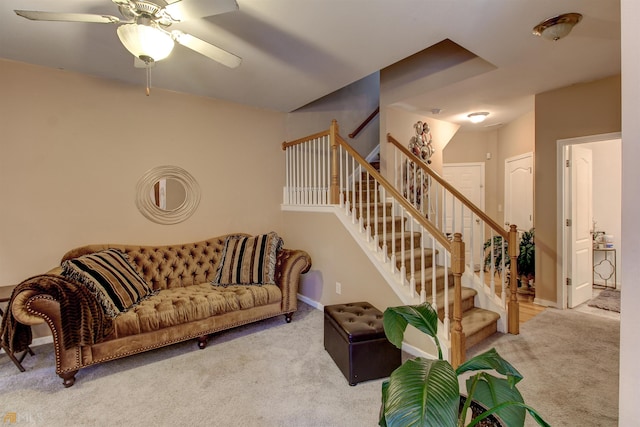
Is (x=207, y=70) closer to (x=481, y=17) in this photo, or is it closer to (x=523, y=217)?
(x=481, y=17)

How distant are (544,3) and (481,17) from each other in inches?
13.8

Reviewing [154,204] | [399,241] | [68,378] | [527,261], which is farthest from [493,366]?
[527,261]

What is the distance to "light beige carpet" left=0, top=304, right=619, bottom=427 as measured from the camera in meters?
1.83

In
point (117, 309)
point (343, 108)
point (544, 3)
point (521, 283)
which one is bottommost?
point (521, 283)

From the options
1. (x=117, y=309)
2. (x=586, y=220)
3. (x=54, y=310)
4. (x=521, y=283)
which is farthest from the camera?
(x=521, y=283)

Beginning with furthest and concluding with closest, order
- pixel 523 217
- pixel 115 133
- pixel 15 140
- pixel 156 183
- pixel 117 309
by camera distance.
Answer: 1. pixel 523 217
2. pixel 156 183
3. pixel 115 133
4. pixel 15 140
5. pixel 117 309

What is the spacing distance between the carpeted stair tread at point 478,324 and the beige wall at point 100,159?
2743 mm

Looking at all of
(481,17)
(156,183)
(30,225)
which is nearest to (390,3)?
(481,17)

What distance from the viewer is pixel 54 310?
2064 mm

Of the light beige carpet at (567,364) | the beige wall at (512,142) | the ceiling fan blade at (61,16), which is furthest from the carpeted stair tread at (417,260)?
the ceiling fan blade at (61,16)

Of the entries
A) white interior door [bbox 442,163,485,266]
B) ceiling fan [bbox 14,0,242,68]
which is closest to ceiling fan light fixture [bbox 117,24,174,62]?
ceiling fan [bbox 14,0,242,68]

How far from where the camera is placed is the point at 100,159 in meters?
3.10

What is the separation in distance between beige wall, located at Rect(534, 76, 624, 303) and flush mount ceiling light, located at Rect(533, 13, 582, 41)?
1645mm

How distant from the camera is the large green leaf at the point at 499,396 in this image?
1.02 meters
